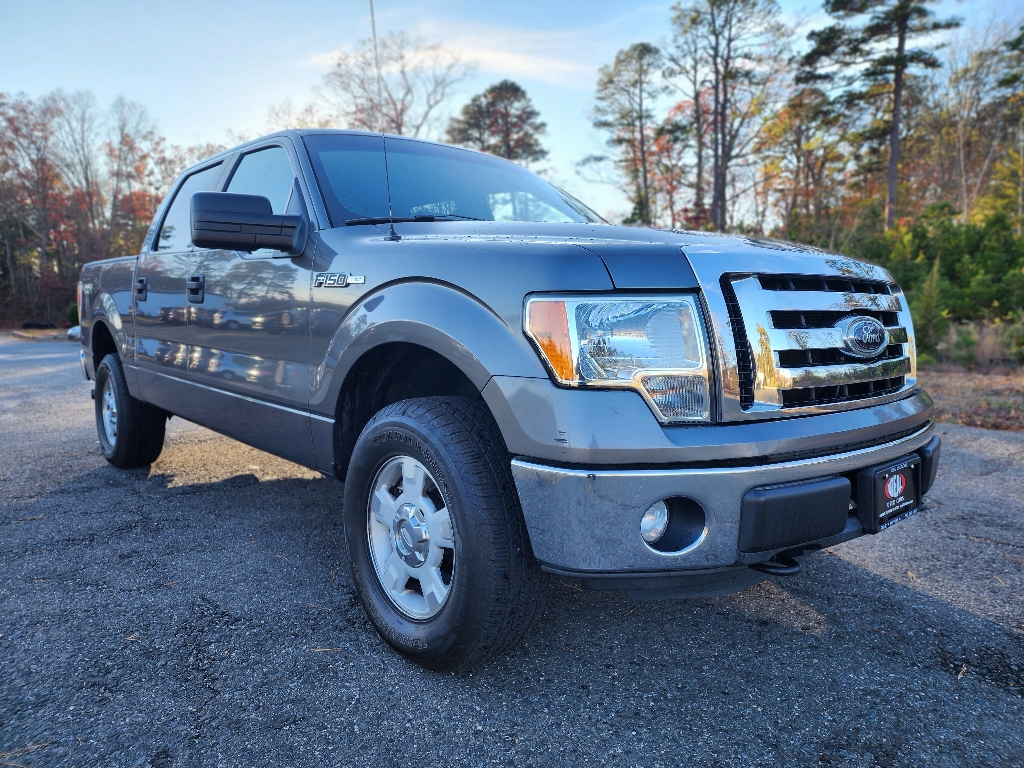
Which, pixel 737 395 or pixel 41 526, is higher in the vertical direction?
pixel 737 395

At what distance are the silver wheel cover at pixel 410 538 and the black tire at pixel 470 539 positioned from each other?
0.06 metres

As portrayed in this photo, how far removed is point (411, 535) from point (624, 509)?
31.4 inches

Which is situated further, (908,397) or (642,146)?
(642,146)

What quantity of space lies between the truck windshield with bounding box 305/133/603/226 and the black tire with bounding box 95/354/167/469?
8.14 feet

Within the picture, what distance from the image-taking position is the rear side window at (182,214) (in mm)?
3803

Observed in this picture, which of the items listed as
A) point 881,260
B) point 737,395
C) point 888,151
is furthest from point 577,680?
point 888,151

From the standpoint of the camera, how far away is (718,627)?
2395 millimetres

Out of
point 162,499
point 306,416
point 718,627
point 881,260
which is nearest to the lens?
point 718,627

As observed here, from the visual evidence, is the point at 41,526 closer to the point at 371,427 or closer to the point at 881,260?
the point at 371,427

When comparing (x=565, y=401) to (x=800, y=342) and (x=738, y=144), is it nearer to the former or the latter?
(x=800, y=342)

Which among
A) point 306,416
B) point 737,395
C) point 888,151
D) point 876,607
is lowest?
point 876,607

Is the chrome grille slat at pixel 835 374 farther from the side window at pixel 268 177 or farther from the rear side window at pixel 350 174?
the side window at pixel 268 177

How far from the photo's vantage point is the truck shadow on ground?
69.8 inches

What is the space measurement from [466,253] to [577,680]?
135 centimetres
